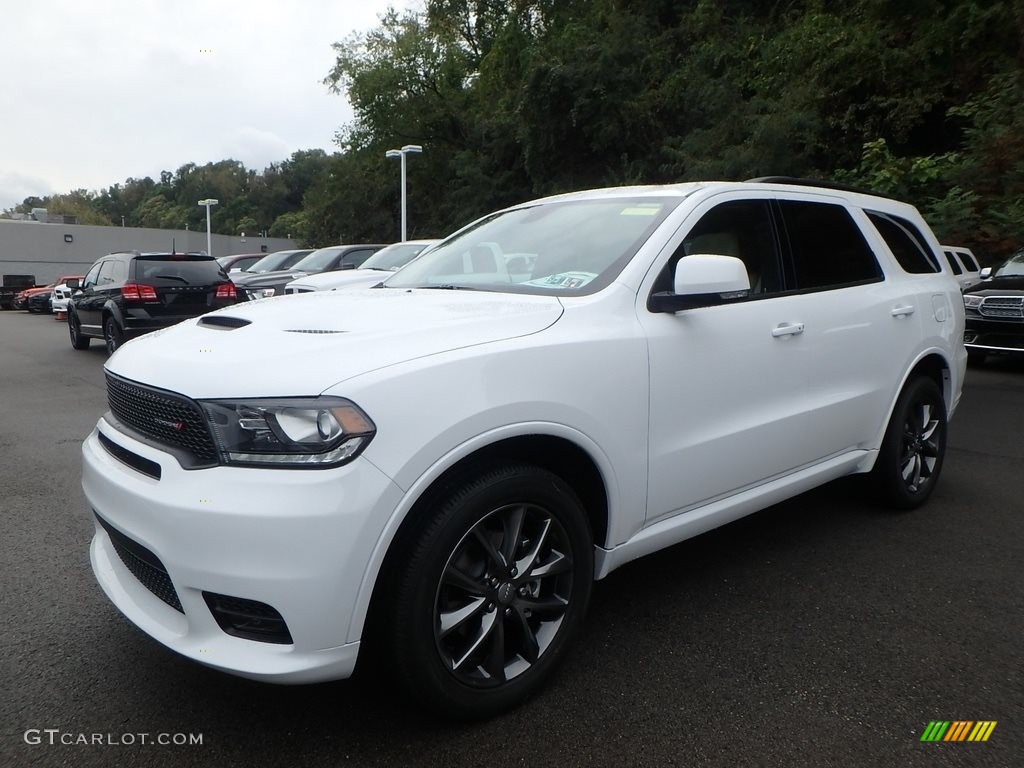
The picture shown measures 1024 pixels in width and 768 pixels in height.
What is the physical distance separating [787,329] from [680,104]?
24074 mm

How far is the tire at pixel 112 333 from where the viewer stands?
11.8m

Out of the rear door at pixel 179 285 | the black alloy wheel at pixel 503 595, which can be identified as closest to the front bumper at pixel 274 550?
the black alloy wheel at pixel 503 595

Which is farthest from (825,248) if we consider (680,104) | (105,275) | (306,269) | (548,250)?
(680,104)

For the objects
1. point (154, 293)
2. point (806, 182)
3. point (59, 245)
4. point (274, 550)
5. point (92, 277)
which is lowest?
point (274, 550)

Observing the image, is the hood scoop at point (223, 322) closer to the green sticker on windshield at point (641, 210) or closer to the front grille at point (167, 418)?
the front grille at point (167, 418)

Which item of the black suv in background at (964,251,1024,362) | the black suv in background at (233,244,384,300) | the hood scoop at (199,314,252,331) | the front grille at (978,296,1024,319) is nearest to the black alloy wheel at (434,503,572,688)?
the hood scoop at (199,314,252,331)

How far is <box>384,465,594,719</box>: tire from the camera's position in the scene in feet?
7.20

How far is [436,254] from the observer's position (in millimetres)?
3988

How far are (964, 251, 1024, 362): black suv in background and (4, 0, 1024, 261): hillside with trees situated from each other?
18.7 feet

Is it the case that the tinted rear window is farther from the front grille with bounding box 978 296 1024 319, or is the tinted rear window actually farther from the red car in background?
the red car in background

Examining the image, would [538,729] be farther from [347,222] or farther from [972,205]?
[347,222]

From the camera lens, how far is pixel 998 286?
9.99 m

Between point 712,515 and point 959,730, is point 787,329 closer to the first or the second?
point 712,515

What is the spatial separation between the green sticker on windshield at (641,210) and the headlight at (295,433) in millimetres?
1646
